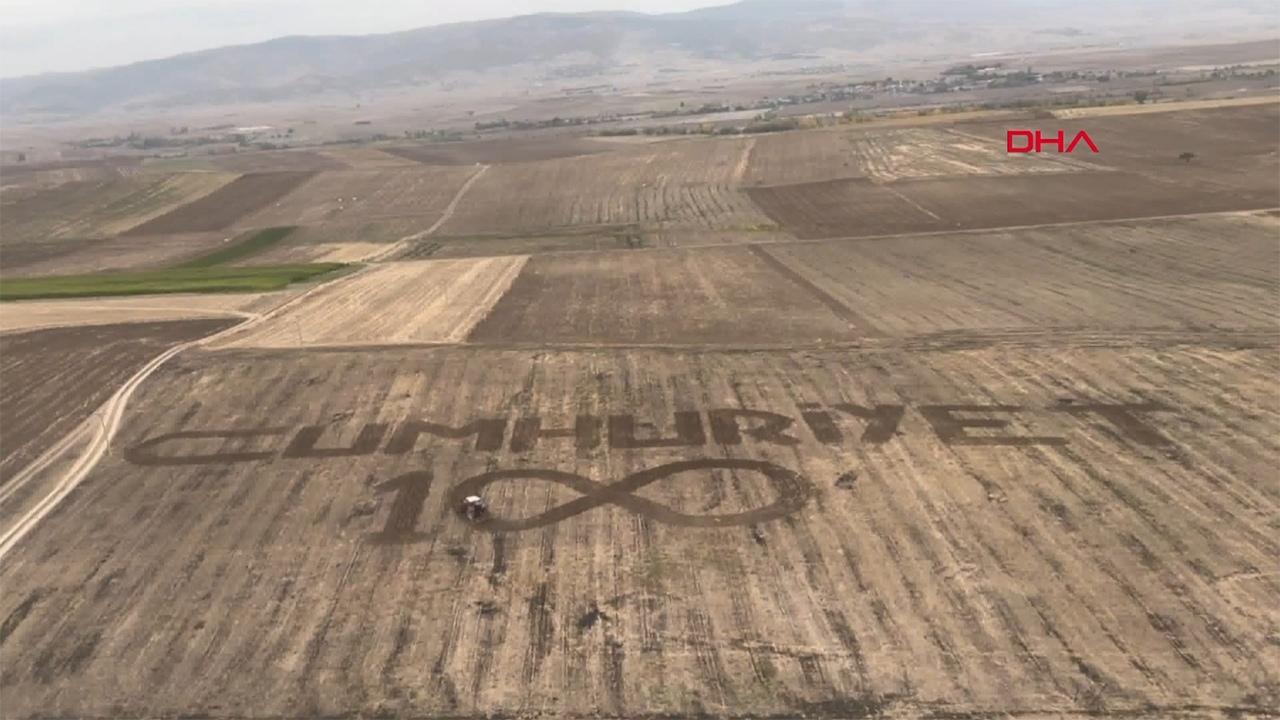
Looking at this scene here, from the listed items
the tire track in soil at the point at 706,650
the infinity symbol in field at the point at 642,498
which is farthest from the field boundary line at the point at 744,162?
the tire track in soil at the point at 706,650

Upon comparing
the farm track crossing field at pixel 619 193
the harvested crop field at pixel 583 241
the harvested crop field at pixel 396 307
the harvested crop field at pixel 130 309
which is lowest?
the harvested crop field at pixel 396 307

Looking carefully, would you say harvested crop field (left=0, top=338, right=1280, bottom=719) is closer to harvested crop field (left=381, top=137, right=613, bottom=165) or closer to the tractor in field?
the tractor in field

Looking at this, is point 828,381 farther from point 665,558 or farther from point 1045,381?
point 665,558

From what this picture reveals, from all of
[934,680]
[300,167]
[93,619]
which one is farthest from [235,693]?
[300,167]

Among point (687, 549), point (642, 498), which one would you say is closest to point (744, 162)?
point (642, 498)

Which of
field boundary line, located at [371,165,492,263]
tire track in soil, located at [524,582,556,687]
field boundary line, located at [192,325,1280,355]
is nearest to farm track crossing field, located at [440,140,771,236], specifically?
field boundary line, located at [371,165,492,263]

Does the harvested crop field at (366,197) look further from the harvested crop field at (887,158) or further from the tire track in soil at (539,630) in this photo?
the tire track in soil at (539,630)
